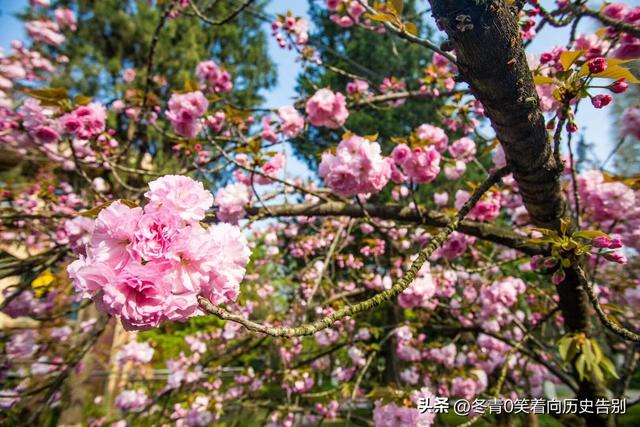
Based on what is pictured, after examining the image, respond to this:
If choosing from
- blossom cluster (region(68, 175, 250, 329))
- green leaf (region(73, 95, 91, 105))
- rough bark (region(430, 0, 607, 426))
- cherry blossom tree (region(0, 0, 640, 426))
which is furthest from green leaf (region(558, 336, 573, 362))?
green leaf (region(73, 95, 91, 105))

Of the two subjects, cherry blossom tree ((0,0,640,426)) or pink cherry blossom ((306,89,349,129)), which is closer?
cherry blossom tree ((0,0,640,426))

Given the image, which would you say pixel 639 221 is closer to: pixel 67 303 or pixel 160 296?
pixel 160 296

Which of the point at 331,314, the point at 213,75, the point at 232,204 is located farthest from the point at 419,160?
the point at 213,75

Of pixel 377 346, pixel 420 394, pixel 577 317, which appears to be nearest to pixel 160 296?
pixel 420 394

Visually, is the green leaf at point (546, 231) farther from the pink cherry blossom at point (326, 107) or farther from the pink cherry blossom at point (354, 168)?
the pink cherry blossom at point (326, 107)

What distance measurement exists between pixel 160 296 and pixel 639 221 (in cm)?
264

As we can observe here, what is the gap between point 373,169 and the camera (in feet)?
5.41

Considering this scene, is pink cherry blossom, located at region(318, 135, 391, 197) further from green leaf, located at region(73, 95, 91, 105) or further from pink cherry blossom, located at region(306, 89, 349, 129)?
green leaf, located at region(73, 95, 91, 105)

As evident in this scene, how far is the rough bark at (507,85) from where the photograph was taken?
2.57 ft

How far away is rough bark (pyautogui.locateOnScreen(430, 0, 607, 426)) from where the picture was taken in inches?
30.8

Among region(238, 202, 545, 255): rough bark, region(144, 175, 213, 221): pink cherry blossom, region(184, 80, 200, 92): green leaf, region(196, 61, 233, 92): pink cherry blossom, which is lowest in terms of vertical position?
region(144, 175, 213, 221): pink cherry blossom

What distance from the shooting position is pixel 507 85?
90cm

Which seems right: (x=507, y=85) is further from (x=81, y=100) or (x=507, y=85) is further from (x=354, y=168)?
(x=81, y=100)

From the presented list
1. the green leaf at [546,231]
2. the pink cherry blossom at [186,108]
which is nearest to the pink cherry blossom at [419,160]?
the green leaf at [546,231]
